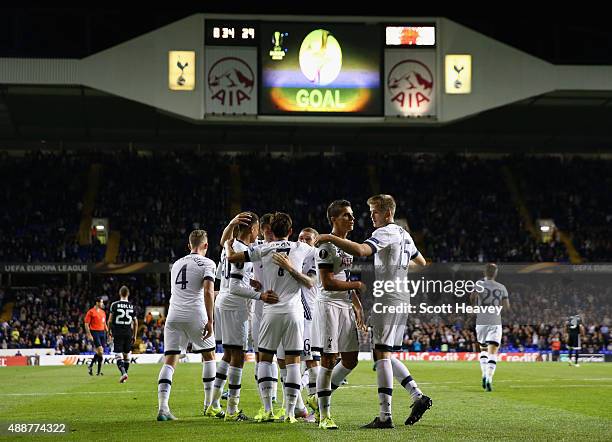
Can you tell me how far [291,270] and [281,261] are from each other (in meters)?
0.17

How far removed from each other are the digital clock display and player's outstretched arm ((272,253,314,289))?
86.5 ft

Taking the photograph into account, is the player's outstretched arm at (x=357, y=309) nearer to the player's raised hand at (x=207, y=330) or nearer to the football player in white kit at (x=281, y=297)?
the football player in white kit at (x=281, y=297)

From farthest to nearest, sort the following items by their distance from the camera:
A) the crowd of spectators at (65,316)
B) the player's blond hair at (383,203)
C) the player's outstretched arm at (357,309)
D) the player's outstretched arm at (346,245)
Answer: the crowd of spectators at (65,316) < the player's outstretched arm at (357,309) < the player's blond hair at (383,203) < the player's outstretched arm at (346,245)

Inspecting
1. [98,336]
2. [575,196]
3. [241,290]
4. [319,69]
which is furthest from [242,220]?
[575,196]

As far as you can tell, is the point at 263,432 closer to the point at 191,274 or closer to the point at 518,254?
the point at 191,274

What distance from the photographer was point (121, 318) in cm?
2436

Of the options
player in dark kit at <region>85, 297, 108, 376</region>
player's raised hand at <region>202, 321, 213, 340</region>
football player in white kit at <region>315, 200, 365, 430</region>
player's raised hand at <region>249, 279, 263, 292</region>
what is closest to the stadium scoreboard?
player in dark kit at <region>85, 297, 108, 376</region>

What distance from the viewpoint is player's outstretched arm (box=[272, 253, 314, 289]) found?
11.6 m

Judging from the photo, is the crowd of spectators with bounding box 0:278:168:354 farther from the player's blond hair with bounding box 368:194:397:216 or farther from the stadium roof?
the player's blond hair with bounding box 368:194:397:216

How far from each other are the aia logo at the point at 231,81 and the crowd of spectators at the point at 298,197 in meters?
8.55

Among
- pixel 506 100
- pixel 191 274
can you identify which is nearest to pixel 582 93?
pixel 506 100

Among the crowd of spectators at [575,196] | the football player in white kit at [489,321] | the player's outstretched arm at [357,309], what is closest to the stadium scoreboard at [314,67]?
the crowd of spectators at [575,196]

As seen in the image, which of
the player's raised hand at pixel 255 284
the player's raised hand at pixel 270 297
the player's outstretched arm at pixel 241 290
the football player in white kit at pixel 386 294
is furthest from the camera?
the player's outstretched arm at pixel 241 290

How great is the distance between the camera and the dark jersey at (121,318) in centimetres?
2436
